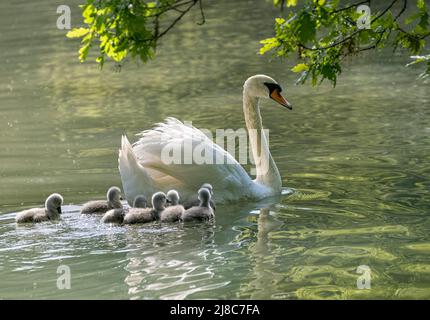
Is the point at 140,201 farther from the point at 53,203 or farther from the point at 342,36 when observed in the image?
the point at 342,36

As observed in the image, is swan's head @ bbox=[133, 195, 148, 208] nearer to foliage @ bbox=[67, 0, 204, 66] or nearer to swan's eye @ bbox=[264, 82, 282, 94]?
swan's eye @ bbox=[264, 82, 282, 94]

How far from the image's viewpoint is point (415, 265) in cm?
850

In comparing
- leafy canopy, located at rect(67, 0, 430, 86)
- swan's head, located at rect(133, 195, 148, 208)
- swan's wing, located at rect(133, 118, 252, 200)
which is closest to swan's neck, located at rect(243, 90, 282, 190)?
swan's wing, located at rect(133, 118, 252, 200)

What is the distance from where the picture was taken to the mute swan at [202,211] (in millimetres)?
10156

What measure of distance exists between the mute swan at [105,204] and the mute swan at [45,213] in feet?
1.12

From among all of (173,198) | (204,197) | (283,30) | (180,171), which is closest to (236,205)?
(180,171)

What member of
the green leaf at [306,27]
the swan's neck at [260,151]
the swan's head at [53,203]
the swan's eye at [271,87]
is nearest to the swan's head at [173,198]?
the swan's head at [53,203]

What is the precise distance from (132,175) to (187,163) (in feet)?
1.95

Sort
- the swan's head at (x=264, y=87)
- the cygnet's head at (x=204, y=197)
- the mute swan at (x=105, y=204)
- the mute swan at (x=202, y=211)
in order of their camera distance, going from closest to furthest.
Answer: the mute swan at (x=202, y=211), the cygnet's head at (x=204, y=197), the mute swan at (x=105, y=204), the swan's head at (x=264, y=87)

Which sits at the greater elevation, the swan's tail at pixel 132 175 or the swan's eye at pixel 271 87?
the swan's eye at pixel 271 87

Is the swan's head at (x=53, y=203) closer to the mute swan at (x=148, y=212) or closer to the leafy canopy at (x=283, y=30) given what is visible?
the mute swan at (x=148, y=212)

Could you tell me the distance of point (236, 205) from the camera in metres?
11.3

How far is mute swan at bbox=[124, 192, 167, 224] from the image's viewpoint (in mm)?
10172

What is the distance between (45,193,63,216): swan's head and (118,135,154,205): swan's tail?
78 cm
